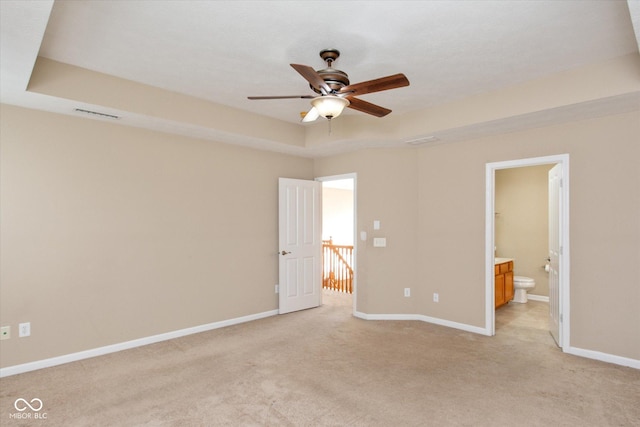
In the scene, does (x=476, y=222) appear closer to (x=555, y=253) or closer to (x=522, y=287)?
(x=555, y=253)

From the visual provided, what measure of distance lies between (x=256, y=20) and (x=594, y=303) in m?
4.09

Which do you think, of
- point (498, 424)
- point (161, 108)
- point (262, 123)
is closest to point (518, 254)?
point (498, 424)

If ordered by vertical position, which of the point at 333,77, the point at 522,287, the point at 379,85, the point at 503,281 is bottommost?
the point at 522,287

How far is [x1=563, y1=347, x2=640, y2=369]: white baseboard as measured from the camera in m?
3.41

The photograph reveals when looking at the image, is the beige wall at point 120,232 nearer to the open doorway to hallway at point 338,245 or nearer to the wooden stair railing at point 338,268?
the open doorway to hallway at point 338,245

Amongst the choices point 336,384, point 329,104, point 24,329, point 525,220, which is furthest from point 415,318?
point 24,329

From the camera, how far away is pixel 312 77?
7.64 ft

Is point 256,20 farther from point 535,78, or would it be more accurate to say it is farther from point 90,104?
point 535,78

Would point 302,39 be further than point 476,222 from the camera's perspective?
No

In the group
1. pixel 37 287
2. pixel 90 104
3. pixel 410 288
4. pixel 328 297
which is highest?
pixel 90 104

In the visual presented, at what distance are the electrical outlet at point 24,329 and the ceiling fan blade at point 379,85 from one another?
11.7 feet

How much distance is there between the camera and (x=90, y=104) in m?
3.29

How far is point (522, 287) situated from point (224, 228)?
483cm

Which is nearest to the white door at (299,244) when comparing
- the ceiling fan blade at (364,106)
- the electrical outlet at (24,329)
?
the ceiling fan blade at (364,106)
